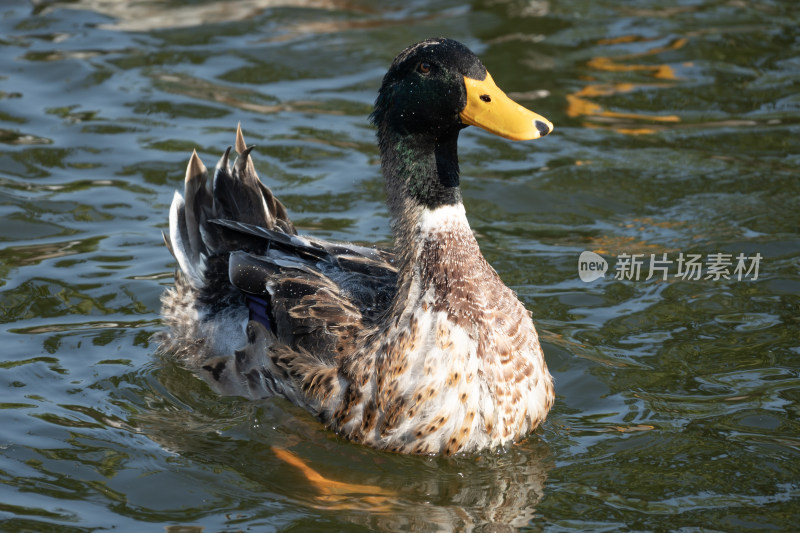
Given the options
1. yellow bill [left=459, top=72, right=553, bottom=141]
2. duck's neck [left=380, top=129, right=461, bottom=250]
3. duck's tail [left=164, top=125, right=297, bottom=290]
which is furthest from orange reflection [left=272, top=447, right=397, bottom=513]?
yellow bill [left=459, top=72, right=553, bottom=141]

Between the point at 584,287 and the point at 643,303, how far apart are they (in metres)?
0.50

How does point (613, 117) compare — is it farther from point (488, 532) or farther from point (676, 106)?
point (488, 532)

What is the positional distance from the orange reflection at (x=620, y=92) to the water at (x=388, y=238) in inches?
1.8

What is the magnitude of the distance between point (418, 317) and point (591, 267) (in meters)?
2.94

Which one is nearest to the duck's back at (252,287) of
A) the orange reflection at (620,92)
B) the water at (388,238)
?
the water at (388,238)

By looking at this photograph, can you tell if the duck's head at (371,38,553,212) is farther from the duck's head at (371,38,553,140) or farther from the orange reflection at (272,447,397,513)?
the orange reflection at (272,447,397,513)

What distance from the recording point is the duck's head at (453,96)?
641cm

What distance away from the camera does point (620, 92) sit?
1234 cm

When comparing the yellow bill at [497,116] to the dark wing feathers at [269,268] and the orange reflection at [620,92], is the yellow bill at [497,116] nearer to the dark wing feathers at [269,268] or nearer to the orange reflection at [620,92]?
the dark wing feathers at [269,268]

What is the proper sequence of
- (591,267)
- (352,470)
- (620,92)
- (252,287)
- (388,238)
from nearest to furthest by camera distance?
(352,470), (252,287), (591,267), (388,238), (620,92)

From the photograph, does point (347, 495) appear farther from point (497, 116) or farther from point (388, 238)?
point (388, 238)

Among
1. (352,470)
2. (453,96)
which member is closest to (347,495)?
(352,470)

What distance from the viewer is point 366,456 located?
21.6 feet

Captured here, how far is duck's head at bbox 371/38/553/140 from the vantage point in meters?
6.41
